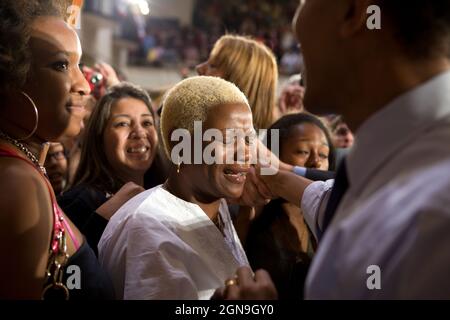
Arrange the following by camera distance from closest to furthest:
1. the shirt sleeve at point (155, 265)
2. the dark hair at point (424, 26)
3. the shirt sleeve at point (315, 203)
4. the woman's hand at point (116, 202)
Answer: the dark hair at point (424, 26) < the shirt sleeve at point (155, 265) < the shirt sleeve at point (315, 203) < the woman's hand at point (116, 202)

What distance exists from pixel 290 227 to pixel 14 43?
1.46 m

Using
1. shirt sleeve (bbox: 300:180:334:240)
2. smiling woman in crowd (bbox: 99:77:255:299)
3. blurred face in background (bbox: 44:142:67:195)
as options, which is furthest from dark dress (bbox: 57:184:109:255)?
shirt sleeve (bbox: 300:180:334:240)

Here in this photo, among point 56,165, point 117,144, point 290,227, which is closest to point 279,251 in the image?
point 290,227

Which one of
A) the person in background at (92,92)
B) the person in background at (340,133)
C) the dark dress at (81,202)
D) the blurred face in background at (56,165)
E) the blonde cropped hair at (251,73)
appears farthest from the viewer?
the person in background at (340,133)

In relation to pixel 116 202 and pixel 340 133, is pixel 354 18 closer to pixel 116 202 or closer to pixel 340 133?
pixel 116 202

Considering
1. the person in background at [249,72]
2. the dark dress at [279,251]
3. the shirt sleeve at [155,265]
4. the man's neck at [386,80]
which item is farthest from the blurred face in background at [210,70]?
the man's neck at [386,80]

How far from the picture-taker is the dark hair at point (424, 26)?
1040 mm

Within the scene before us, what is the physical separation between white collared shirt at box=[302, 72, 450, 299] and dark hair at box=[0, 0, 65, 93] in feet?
2.49

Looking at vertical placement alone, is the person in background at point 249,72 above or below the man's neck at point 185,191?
above

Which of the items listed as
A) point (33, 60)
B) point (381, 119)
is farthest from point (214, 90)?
point (381, 119)

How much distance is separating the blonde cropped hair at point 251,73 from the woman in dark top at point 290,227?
0.75 feet

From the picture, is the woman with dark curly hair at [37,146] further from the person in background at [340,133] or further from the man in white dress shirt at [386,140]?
the person in background at [340,133]

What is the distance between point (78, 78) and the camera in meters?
1.53

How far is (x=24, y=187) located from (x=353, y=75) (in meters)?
0.70
